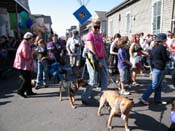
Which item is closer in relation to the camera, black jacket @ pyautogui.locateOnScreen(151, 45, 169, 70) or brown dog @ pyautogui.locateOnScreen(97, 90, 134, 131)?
brown dog @ pyautogui.locateOnScreen(97, 90, 134, 131)

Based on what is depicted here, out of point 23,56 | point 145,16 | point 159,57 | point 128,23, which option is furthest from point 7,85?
point 128,23

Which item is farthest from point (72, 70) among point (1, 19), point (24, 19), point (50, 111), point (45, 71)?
point (24, 19)

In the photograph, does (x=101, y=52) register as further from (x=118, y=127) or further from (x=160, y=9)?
(x=160, y=9)

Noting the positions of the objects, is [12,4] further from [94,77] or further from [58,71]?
[94,77]

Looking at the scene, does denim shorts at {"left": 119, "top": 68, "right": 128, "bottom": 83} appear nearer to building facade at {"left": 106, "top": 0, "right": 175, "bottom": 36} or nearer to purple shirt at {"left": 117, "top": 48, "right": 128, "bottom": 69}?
purple shirt at {"left": 117, "top": 48, "right": 128, "bottom": 69}

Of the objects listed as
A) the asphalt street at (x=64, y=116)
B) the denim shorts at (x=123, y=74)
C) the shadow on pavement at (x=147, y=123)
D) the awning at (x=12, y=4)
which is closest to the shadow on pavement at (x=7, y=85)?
the asphalt street at (x=64, y=116)

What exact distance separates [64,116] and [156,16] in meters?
11.0

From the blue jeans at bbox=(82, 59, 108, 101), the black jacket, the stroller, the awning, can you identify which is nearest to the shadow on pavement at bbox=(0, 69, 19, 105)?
the stroller

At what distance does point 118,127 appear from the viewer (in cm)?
498

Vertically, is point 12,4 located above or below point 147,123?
above

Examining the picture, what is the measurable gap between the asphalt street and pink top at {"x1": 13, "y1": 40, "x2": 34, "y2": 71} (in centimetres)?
94

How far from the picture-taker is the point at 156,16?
14875 millimetres

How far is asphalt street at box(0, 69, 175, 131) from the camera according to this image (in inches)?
199

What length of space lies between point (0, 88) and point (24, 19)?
11.7 m
